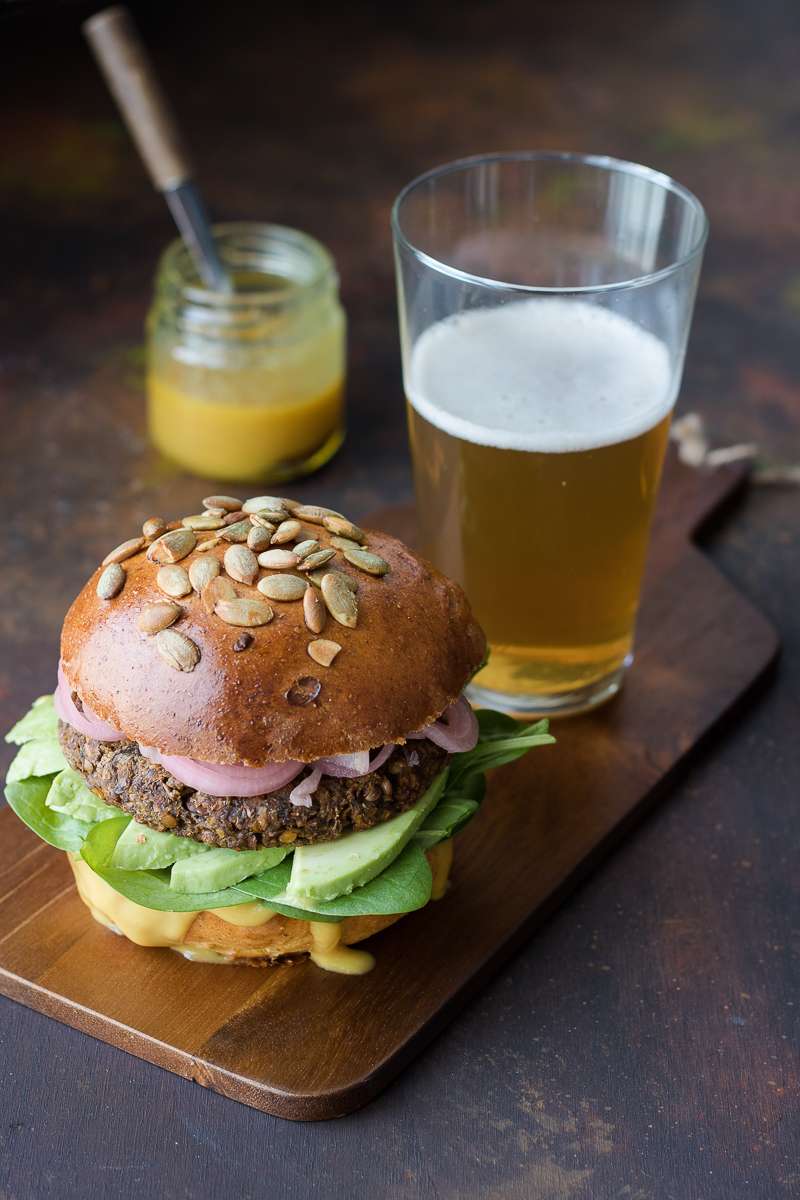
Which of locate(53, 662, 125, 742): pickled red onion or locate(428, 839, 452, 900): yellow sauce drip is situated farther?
locate(428, 839, 452, 900): yellow sauce drip

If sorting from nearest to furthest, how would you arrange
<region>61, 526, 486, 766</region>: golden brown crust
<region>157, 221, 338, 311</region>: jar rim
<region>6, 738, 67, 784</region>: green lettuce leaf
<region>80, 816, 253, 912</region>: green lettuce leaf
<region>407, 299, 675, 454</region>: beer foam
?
1. <region>61, 526, 486, 766</region>: golden brown crust
2. <region>80, 816, 253, 912</region>: green lettuce leaf
3. <region>6, 738, 67, 784</region>: green lettuce leaf
4. <region>407, 299, 675, 454</region>: beer foam
5. <region>157, 221, 338, 311</region>: jar rim

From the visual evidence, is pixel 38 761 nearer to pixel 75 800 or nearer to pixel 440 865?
pixel 75 800

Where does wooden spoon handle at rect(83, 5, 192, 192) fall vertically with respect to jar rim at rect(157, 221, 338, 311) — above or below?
above

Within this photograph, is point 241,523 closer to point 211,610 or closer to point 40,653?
point 211,610

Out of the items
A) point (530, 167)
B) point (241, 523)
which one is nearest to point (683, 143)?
point (530, 167)

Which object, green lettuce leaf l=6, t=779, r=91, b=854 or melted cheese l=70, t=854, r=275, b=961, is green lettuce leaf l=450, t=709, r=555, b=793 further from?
green lettuce leaf l=6, t=779, r=91, b=854

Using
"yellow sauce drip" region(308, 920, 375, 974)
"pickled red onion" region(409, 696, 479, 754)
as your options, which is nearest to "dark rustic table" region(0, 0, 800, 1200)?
"yellow sauce drip" region(308, 920, 375, 974)
